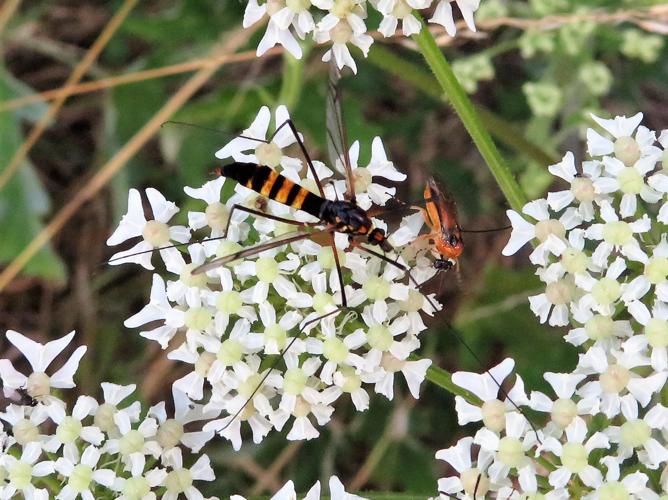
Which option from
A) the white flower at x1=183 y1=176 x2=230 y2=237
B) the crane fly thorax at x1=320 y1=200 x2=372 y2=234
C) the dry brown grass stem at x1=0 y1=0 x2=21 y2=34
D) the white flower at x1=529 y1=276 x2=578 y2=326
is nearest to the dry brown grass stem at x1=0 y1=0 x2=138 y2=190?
the dry brown grass stem at x1=0 y1=0 x2=21 y2=34

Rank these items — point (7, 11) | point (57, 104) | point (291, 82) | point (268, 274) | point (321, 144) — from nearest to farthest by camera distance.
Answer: point (268, 274) → point (291, 82) → point (321, 144) → point (57, 104) → point (7, 11)

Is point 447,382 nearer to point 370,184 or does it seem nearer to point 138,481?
point 370,184

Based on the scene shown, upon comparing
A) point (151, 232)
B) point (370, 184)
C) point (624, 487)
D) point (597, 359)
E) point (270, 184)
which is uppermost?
point (270, 184)

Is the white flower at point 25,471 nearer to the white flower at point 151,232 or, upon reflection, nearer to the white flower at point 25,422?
the white flower at point 25,422

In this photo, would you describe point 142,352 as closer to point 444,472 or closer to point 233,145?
point 444,472

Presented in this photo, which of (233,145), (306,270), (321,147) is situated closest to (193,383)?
(306,270)

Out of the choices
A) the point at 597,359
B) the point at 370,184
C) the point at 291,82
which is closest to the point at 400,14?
the point at 370,184
